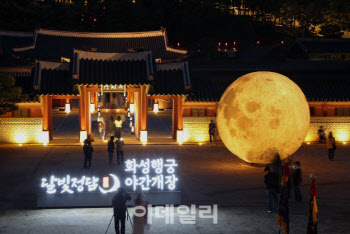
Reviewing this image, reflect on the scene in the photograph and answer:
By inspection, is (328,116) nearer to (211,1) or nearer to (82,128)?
(82,128)

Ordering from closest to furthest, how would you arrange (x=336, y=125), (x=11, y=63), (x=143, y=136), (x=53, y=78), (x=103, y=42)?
1. (x=53, y=78)
2. (x=143, y=136)
3. (x=336, y=125)
4. (x=103, y=42)
5. (x=11, y=63)

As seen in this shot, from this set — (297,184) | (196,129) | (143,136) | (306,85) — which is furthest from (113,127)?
(297,184)

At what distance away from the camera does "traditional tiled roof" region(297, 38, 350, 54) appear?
6106 cm

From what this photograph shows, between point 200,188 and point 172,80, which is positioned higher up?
point 172,80

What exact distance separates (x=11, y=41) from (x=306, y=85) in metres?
31.1

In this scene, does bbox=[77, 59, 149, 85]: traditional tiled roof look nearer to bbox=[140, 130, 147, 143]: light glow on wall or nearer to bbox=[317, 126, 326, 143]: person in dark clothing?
bbox=[140, 130, 147, 143]: light glow on wall

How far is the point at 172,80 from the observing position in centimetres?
3425

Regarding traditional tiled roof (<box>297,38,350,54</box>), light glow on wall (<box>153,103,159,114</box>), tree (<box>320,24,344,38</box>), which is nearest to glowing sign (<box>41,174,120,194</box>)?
light glow on wall (<box>153,103,159,114</box>)

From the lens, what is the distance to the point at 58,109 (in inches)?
1957

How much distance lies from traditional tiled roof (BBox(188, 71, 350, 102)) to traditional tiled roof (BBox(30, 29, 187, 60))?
806cm

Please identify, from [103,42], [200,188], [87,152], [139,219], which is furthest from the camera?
[103,42]

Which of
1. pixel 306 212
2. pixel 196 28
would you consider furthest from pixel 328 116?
pixel 196 28

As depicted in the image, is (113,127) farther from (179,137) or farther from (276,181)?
(276,181)

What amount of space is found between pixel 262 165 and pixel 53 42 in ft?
85.3
